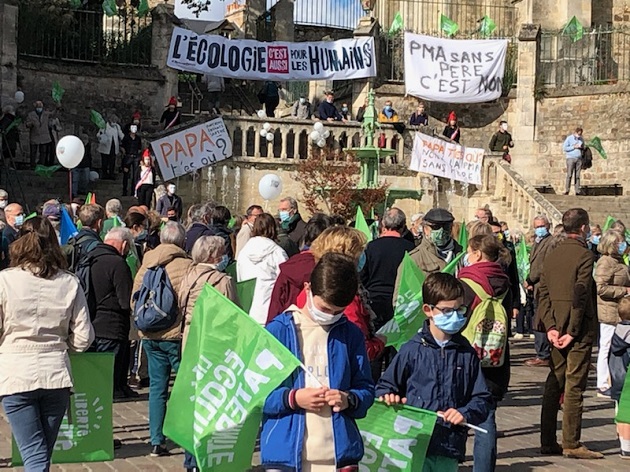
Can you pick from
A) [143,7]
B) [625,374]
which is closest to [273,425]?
[625,374]

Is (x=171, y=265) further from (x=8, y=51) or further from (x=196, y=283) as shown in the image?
(x=8, y=51)

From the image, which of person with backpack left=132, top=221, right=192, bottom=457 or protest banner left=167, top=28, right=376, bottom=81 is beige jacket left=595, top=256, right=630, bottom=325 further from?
protest banner left=167, top=28, right=376, bottom=81

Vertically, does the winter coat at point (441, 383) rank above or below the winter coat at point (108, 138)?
below

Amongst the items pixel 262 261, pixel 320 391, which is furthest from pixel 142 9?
pixel 320 391

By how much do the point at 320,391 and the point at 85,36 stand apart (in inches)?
1068

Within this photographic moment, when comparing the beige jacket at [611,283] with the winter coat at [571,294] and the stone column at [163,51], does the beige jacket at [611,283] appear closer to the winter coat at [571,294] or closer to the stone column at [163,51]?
the winter coat at [571,294]

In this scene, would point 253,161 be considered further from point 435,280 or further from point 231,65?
point 435,280

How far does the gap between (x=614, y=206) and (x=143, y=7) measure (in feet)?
45.5

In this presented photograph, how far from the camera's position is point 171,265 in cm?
866

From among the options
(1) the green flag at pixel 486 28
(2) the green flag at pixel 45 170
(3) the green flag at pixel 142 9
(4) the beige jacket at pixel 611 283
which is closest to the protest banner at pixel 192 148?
(2) the green flag at pixel 45 170

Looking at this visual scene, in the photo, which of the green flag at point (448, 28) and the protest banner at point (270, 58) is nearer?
the protest banner at point (270, 58)

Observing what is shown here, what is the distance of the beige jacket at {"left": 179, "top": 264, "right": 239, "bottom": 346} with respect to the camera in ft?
26.5

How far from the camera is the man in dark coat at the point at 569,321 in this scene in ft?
28.9

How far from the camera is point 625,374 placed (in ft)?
30.7
